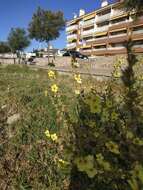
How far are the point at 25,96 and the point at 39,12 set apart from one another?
7462 centimetres

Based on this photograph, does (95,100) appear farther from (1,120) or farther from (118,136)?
(1,120)

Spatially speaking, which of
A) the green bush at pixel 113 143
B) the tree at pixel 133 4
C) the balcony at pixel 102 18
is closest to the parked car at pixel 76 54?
the green bush at pixel 113 143

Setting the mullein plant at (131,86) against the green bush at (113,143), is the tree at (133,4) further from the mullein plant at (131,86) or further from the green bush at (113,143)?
the mullein plant at (131,86)

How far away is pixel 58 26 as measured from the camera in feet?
267

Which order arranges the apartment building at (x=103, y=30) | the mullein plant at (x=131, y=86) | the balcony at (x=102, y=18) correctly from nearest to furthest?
the mullein plant at (x=131, y=86), the apartment building at (x=103, y=30), the balcony at (x=102, y=18)

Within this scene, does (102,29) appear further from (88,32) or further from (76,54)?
(76,54)

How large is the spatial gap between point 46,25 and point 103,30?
951 inches

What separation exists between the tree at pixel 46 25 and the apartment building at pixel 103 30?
29.8ft

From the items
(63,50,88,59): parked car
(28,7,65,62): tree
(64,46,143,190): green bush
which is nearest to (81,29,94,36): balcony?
(28,7,65,62): tree

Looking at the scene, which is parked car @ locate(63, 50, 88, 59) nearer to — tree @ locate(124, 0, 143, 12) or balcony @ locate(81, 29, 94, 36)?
tree @ locate(124, 0, 143, 12)

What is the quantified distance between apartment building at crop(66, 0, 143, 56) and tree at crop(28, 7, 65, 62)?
9076 millimetres

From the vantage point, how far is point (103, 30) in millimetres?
100188

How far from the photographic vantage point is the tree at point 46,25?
79.8 m

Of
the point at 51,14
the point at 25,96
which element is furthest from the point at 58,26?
the point at 25,96
